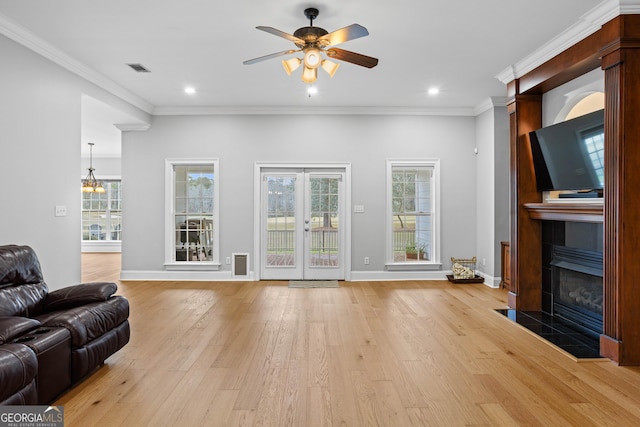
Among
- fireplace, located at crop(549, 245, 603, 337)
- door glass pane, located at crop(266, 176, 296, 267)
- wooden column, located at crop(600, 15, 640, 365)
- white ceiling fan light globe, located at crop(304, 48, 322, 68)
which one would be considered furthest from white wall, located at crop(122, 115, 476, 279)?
wooden column, located at crop(600, 15, 640, 365)

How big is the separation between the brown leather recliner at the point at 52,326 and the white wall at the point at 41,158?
2.69 ft

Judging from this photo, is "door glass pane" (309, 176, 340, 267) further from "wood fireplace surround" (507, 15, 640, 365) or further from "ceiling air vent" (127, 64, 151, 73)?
"wood fireplace surround" (507, 15, 640, 365)

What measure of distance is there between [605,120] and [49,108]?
523 centimetres

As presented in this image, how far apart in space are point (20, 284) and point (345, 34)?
3.11 metres

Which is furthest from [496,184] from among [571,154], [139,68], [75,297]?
[75,297]

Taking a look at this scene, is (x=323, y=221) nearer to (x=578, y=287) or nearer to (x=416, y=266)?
(x=416, y=266)

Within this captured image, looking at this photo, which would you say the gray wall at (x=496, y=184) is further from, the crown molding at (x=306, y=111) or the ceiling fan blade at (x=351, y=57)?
the ceiling fan blade at (x=351, y=57)

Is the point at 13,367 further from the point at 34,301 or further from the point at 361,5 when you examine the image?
the point at 361,5

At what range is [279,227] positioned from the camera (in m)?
6.60

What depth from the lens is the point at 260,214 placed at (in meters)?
6.52

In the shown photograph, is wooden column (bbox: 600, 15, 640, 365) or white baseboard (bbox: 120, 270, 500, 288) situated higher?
wooden column (bbox: 600, 15, 640, 365)

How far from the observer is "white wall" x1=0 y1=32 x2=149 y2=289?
11.7 feet

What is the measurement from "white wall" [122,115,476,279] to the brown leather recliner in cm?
340

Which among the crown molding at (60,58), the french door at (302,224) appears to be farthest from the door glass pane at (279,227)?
the crown molding at (60,58)
